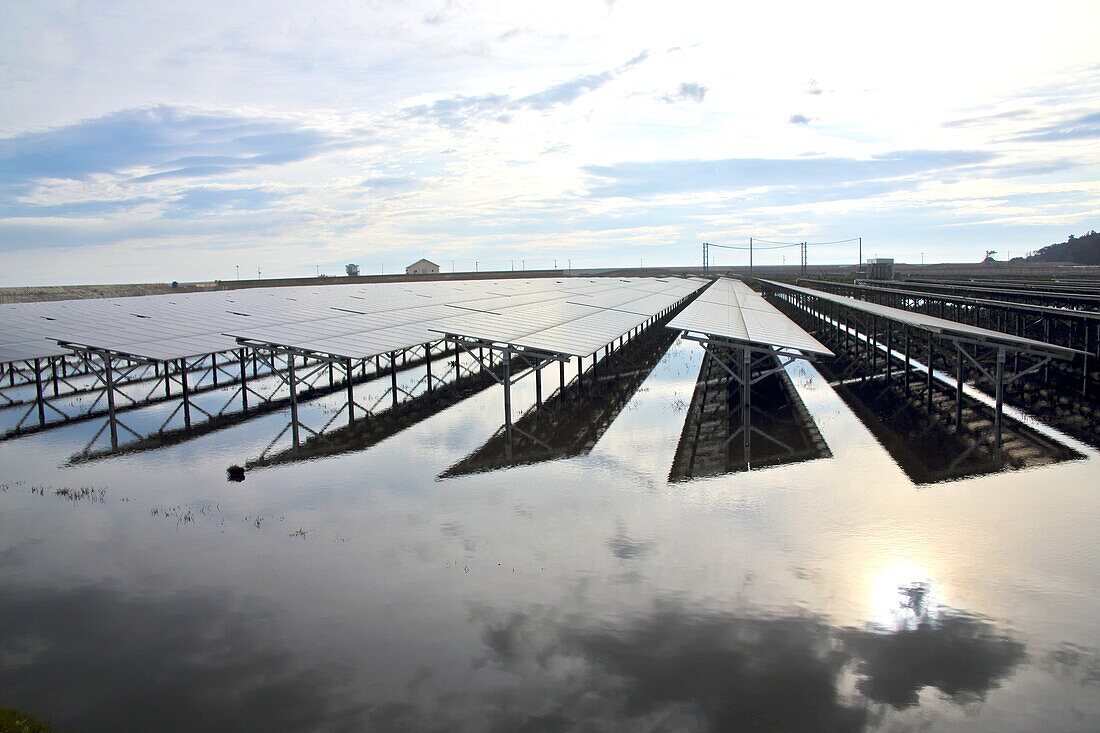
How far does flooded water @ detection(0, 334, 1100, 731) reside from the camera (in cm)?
773

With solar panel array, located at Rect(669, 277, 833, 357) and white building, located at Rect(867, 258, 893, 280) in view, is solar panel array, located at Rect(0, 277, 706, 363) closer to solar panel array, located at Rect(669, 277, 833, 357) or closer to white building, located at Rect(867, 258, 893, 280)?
solar panel array, located at Rect(669, 277, 833, 357)

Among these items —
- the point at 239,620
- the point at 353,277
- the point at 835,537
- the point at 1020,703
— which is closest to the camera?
the point at 1020,703

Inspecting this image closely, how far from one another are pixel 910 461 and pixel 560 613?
429 inches

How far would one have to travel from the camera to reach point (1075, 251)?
118 m

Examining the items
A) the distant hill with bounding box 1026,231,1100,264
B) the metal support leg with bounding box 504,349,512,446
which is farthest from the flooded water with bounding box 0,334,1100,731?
the distant hill with bounding box 1026,231,1100,264

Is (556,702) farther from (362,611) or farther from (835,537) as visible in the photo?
(835,537)

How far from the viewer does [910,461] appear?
55.0 feet

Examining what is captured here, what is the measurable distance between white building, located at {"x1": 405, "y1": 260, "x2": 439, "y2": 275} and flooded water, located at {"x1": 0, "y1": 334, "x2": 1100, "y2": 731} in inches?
5051

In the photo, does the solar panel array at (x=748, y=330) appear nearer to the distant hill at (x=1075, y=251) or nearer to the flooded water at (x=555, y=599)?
the flooded water at (x=555, y=599)

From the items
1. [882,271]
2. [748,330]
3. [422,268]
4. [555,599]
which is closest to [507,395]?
[748,330]

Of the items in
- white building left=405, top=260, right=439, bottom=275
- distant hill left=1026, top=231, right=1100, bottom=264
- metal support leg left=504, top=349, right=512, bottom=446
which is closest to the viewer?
metal support leg left=504, top=349, right=512, bottom=446

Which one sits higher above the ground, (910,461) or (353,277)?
(353,277)

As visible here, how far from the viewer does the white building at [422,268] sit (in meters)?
143

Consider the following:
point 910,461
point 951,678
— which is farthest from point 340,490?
point 910,461
